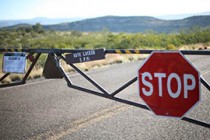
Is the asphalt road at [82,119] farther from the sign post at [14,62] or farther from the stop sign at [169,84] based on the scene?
the sign post at [14,62]

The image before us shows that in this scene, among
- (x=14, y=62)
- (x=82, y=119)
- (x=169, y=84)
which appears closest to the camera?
(x=169, y=84)

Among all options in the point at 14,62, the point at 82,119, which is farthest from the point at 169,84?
the point at 14,62

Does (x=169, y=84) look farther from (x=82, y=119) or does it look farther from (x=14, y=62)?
(x=14, y=62)

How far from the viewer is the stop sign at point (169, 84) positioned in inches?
137

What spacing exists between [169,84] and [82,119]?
2.84 m

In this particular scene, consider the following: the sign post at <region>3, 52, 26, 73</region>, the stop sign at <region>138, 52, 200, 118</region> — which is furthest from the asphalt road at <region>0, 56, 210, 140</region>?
the sign post at <region>3, 52, 26, 73</region>

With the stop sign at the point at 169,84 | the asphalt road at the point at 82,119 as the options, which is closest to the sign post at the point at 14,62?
the asphalt road at the point at 82,119

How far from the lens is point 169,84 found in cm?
364

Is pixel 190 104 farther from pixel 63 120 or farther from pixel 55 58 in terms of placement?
pixel 63 120

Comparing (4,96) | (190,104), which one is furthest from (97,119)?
(4,96)

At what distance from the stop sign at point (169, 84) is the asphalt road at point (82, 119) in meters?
0.25

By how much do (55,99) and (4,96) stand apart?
162 cm

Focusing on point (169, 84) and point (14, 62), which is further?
point (14, 62)

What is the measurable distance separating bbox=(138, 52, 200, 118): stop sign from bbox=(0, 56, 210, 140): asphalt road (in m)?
0.25
